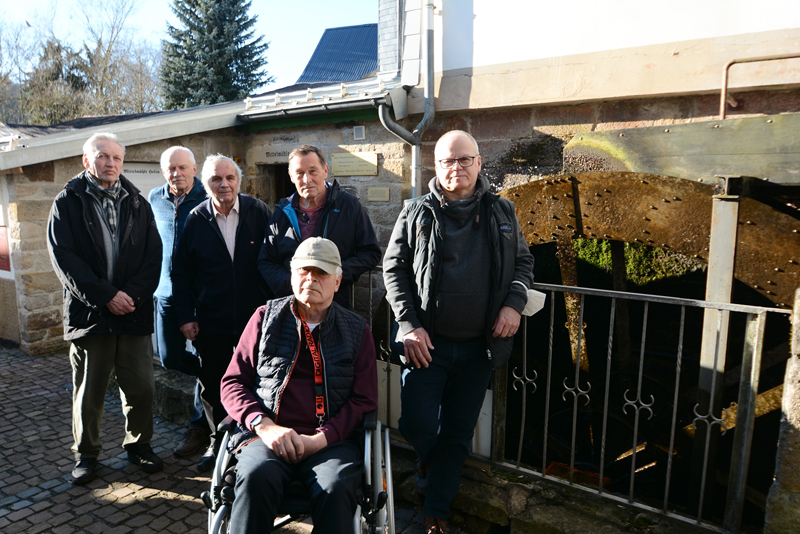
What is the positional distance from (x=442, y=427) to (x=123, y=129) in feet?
18.7

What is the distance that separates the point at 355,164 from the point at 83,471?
14.0ft

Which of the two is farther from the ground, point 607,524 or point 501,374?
point 501,374

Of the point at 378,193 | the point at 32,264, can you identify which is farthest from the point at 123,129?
the point at 378,193

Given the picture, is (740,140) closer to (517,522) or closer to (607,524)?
(607,524)

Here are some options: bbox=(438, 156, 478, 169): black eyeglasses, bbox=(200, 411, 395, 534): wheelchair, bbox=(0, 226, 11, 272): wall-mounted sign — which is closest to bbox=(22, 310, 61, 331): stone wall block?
bbox=(0, 226, 11, 272): wall-mounted sign

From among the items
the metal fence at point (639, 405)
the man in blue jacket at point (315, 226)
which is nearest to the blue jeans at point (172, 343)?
the man in blue jacket at point (315, 226)

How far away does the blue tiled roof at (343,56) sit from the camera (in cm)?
2516

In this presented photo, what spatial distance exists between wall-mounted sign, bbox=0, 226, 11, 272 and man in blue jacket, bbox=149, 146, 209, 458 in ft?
11.7

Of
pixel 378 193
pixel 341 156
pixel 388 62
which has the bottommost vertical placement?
pixel 378 193

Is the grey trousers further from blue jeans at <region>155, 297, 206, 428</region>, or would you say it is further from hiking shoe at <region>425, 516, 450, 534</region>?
hiking shoe at <region>425, 516, 450, 534</region>

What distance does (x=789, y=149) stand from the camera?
3.09 m

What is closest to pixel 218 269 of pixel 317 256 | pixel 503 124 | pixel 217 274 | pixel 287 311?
pixel 217 274

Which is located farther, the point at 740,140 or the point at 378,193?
the point at 378,193

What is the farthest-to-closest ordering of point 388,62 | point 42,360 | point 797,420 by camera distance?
point 388,62 < point 42,360 < point 797,420
